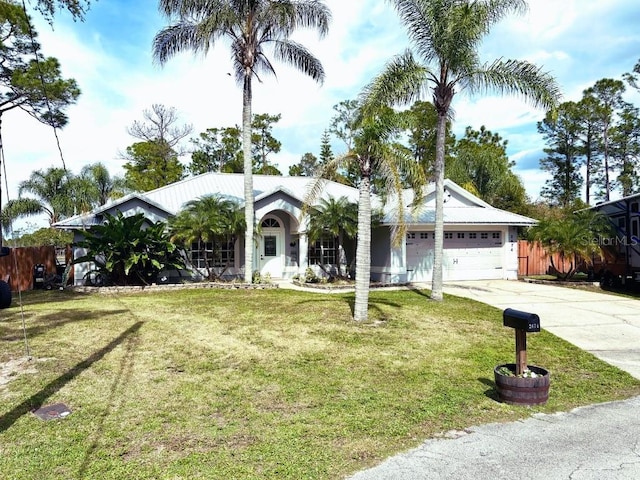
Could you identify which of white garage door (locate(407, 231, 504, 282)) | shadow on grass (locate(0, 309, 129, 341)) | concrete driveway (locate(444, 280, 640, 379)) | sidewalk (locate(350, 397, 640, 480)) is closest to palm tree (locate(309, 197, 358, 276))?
white garage door (locate(407, 231, 504, 282))

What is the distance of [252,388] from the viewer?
18.4 ft

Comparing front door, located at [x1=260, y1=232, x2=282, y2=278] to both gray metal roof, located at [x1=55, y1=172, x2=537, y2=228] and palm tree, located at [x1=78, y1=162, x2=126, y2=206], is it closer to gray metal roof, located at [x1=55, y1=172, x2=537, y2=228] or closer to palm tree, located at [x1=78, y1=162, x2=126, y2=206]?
gray metal roof, located at [x1=55, y1=172, x2=537, y2=228]

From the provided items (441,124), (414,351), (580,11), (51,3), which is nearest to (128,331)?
(414,351)

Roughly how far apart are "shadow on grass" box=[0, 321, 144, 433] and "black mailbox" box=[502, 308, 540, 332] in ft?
18.7

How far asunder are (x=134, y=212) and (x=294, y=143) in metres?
24.1

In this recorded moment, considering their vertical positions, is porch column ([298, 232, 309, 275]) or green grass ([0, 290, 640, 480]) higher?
porch column ([298, 232, 309, 275])

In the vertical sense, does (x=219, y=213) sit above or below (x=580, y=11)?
below

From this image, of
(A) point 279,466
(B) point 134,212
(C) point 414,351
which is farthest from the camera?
(B) point 134,212

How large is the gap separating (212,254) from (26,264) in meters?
6.86

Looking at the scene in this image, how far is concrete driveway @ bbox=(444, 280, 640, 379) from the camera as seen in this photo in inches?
305

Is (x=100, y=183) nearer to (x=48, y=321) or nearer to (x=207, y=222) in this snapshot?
(x=207, y=222)

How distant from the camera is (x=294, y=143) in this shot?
38406 mm

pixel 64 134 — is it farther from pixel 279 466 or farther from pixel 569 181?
pixel 569 181

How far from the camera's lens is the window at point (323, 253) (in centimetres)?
1838
